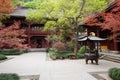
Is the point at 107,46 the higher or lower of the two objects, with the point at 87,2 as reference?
lower

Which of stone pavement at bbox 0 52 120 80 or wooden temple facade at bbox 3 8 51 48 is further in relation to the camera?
wooden temple facade at bbox 3 8 51 48

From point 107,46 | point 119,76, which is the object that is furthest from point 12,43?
point 107,46

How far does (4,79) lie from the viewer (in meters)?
8.55

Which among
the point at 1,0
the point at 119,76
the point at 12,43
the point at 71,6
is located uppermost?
the point at 71,6

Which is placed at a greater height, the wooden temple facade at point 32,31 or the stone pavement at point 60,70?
the wooden temple facade at point 32,31

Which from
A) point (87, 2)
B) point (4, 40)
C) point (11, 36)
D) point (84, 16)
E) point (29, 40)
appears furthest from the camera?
point (29, 40)

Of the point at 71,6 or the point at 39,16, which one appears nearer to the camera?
the point at 71,6

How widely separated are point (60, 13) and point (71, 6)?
2.16 m

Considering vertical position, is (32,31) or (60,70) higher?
(32,31)

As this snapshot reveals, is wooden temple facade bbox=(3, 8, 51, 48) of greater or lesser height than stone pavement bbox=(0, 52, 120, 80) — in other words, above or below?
above

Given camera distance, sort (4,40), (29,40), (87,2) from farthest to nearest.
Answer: (29,40)
(87,2)
(4,40)

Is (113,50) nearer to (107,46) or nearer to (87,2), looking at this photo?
(107,46)

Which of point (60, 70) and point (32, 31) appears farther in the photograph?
point (32, 31)

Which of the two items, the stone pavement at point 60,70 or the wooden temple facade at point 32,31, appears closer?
the stone pavement at point 60,70
